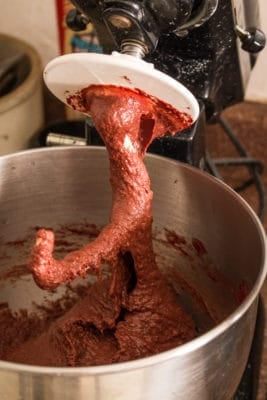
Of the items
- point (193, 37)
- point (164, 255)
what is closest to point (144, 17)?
point (193, 37)

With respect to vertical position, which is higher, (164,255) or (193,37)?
(193,37)

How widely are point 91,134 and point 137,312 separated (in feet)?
0.57

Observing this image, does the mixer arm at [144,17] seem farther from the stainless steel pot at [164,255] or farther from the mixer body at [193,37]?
the stainless steel pot at [164,255]

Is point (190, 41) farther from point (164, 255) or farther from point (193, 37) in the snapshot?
point (164, 255)

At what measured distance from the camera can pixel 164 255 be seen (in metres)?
0.66

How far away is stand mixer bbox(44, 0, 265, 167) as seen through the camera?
471 mm

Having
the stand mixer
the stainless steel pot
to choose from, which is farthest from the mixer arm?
the stainless steel pot

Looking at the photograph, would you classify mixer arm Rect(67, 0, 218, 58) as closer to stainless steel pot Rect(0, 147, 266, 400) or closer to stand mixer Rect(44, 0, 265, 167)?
stand mixer Rect(44, 0, 265, 167)

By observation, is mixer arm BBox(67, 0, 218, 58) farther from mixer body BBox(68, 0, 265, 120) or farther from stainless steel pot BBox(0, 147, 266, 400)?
stainless steel pot BBox(0, 147, 266, 400)

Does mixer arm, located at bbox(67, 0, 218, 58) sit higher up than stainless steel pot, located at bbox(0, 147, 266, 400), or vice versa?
mixer arm, located at bbox(67, 0, 218, 58)

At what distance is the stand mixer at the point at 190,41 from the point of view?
0.47 meters

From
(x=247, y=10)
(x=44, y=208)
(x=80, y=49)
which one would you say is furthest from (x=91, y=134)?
(x=80, y=49)

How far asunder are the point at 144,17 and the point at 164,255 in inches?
10.7

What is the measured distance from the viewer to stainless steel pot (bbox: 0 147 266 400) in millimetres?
406
